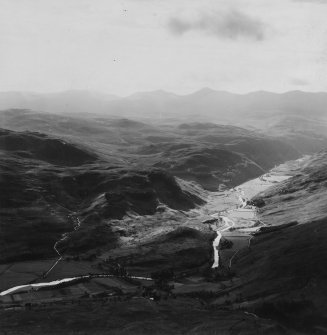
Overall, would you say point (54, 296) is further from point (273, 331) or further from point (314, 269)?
point (314, 269)

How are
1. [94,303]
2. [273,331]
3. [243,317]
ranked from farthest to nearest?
1. [94,303]
2. [243,317]
3. [273,331]

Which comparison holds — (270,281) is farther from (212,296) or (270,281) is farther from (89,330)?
(89,330)

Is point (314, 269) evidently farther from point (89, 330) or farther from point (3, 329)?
point (3, 329)

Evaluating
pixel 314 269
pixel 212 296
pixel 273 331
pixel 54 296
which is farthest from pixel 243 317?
pixel 54 296

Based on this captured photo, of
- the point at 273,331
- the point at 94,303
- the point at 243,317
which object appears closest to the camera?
the point at 273,331

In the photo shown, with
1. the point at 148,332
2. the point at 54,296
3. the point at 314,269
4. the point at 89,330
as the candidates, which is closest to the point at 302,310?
the point at 314,269

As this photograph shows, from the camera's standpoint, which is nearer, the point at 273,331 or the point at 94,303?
the point at 273,331

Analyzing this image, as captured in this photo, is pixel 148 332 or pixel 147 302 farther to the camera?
pixel 147 302
